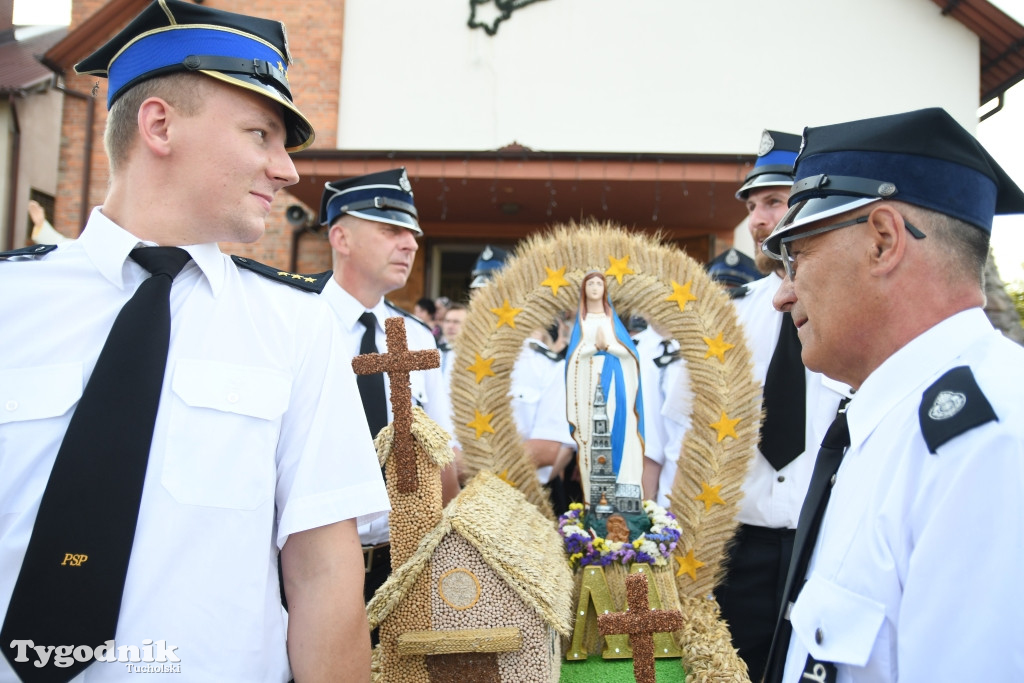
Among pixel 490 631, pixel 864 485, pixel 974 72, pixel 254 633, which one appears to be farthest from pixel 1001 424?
pixel 974 72

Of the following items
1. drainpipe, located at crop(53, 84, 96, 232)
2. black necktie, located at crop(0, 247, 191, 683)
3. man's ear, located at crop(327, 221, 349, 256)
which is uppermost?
drainpipe, located at crop(53, 84, 96, 232)

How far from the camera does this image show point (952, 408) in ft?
3.82

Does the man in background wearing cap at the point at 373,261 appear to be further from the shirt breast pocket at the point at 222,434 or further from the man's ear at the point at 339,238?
the shirt breast pocket at the point at 222,434

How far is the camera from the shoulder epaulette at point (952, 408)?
112 centimetres

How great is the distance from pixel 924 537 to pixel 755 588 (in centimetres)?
196

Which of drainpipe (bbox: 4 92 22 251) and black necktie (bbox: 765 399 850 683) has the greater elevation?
drainpipe (bbox: 4 92 22 251)

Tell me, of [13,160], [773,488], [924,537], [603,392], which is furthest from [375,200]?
[13,160]

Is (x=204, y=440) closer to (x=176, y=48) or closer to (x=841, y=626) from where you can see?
(x=176, y=48)

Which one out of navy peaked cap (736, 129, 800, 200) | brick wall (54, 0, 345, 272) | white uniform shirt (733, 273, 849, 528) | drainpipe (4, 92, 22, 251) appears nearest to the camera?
white uniform shirt (733, 273, 849, 528)

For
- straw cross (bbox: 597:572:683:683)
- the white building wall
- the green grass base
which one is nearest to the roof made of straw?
straw cross (bbox: 597:572:683:683)

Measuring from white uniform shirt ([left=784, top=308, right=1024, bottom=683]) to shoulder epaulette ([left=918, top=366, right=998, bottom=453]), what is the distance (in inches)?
0.5

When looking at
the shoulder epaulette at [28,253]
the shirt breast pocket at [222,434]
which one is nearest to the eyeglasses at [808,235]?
the shirt breast pocket at [222,434]

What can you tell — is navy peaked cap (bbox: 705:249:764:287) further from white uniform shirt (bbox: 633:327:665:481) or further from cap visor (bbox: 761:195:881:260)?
cap visor (bbox: 761:195:881:260)

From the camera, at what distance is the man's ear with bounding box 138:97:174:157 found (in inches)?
60.2
